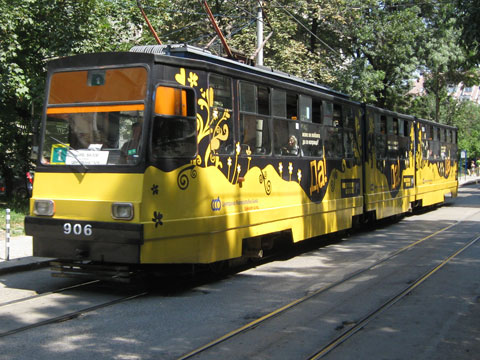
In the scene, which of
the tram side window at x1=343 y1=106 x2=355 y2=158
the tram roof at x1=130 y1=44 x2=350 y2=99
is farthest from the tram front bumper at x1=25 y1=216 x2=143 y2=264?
the tram side window at x1=343 y1=106 x2=355 y2=158

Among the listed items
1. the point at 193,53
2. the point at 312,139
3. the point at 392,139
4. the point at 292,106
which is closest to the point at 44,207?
the point at 193,53

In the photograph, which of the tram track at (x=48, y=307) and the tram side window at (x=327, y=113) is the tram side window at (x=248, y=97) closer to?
the tram side window at (x=327, y=113)

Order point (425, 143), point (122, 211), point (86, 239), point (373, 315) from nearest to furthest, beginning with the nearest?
point (373, 315), point (122, 211), point (86, 239), point (425, 143)

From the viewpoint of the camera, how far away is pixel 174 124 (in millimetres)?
7703

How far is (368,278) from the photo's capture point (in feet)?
29.8

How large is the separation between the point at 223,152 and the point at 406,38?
23618 mm

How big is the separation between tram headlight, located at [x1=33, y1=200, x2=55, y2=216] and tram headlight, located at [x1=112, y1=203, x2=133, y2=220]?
1050 mm

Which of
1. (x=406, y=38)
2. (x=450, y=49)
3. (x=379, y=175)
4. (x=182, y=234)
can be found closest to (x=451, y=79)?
(x=450, y=49)

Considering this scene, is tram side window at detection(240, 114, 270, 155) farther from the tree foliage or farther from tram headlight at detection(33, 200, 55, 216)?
the tree foliage

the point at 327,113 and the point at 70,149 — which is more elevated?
the point at 327,113

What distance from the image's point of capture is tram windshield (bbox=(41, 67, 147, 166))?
7.52 metres

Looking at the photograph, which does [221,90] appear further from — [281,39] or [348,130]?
[281,39]

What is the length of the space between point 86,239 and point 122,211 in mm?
644

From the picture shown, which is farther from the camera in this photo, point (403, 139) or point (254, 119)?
point (403, 139)
